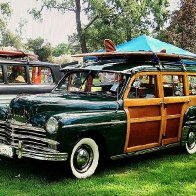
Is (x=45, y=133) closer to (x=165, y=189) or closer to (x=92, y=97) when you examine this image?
(x=92, y=97)

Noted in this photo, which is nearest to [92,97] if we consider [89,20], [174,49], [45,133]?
[45,133]

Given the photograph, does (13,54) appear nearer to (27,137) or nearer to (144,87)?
(144,87)

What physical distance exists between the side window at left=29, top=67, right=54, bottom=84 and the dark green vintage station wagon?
275cm

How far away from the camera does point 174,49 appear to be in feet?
48.3

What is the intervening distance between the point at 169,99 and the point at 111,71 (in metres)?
1.27

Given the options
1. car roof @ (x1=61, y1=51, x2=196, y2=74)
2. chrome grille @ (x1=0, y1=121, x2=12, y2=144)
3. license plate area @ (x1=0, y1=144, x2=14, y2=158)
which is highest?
car roof @ (x1=61, y1=51, x2=196, y2=74)

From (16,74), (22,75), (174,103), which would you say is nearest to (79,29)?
(22,75)

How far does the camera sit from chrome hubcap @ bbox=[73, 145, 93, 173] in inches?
241

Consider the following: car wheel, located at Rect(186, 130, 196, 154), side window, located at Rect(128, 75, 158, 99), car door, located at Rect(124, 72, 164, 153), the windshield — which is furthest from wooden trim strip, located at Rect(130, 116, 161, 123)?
car wheel, located at Rect(186, 130, 196, 154)

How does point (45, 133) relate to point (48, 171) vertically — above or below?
above

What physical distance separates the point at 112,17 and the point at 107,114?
80.5ft

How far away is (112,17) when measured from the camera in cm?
3027

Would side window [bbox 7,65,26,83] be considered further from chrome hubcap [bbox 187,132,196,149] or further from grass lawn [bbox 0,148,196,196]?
chrome hubcap [bbox 187,132,196,149]

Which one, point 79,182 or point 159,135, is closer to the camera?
point 79,182
